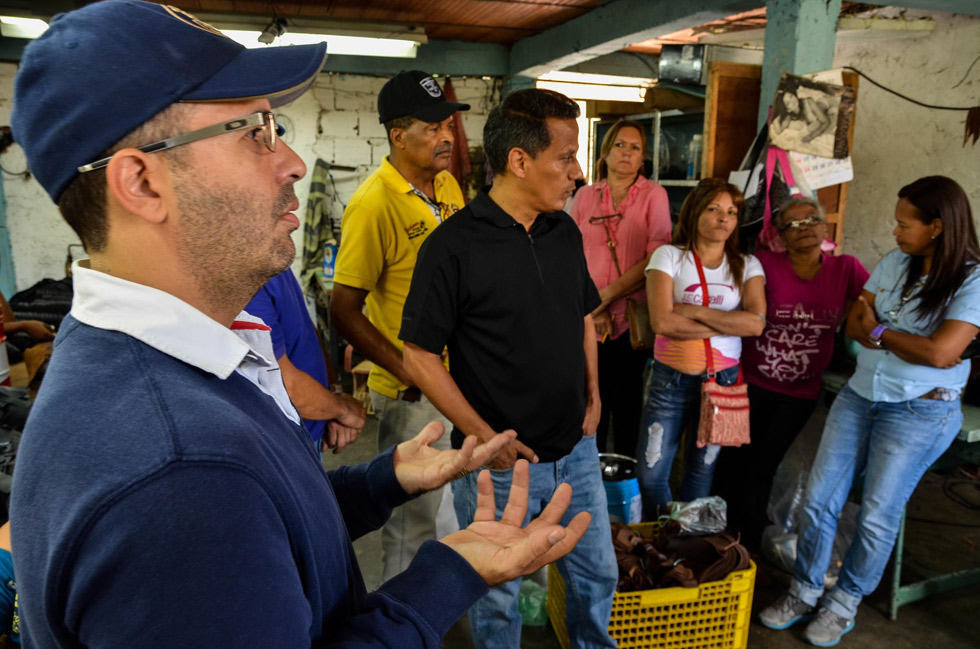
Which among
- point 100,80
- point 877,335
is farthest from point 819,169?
point 100,80

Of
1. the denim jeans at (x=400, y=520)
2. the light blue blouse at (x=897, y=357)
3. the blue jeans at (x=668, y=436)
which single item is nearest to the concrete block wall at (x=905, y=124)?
the light blue blouse at (x=897, y=357)

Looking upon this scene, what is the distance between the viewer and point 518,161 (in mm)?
2008

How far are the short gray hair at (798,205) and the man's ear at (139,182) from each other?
290 cm

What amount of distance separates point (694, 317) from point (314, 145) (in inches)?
204

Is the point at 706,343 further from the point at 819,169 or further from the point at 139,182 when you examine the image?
the point at 139,182

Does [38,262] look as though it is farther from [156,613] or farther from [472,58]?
[156,613]

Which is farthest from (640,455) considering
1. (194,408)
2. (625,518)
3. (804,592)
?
(194,408)

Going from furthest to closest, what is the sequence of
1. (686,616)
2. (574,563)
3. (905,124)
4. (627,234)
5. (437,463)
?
(905,124)
(627,234)
(686,616)
(574,563)
(437,463)

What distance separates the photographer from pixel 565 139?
203 centimetres

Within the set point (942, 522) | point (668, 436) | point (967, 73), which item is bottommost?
point (942, 522)

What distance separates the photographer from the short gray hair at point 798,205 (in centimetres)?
296

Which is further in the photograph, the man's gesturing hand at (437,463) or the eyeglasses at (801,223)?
the eyeglasses at (801,223)

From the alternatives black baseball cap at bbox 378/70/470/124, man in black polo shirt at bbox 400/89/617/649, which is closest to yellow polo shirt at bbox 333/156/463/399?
black baseball cap at bbox 378/70/470/124

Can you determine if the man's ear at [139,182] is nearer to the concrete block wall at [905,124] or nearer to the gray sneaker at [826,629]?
the gray sneaker at [826,629]
